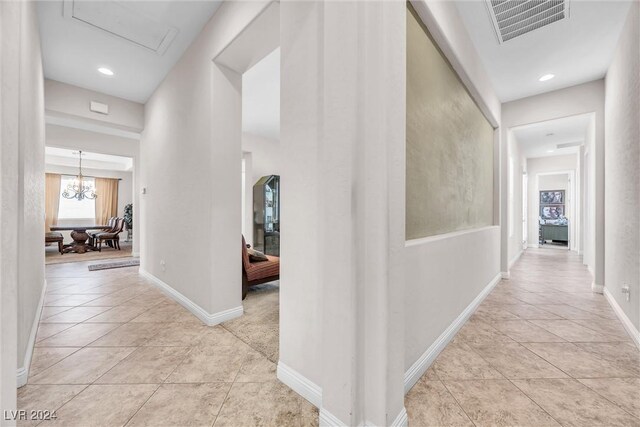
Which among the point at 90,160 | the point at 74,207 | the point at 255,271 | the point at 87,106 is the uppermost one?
the point at 90,160

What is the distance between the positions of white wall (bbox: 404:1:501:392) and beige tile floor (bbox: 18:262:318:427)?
2.70 ft

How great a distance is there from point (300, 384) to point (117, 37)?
3709 millimetres

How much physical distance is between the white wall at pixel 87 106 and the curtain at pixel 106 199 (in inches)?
286

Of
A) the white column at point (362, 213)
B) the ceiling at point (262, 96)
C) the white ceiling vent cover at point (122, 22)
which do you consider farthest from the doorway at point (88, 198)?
the white column at point (362, 213)

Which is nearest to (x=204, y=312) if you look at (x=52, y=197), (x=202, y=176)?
(x=202, y=176)

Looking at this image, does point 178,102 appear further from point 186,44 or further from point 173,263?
point 173,263

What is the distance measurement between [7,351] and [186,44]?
9.99ft

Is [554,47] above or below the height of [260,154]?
above

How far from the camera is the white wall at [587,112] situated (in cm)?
335

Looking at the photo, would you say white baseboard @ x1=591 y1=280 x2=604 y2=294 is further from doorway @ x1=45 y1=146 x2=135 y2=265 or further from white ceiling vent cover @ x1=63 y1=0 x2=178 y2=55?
doorway @ x1=45 y1=146 x2=135 y2=265

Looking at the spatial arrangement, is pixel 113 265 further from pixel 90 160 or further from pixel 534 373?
pixel 534 373

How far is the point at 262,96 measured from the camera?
402cm

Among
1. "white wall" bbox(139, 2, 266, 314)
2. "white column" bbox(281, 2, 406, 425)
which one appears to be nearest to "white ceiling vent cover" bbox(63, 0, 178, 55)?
"white wall" bbox(139, 2, 266, 314)

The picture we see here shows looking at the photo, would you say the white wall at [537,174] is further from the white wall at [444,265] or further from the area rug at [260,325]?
the area rug at [260,325]
